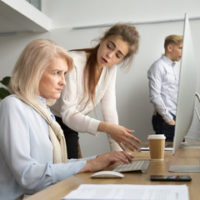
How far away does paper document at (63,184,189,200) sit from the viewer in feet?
2.33

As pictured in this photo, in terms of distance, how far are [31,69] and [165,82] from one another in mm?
2619

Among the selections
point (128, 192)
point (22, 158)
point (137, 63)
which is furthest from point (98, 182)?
point (137, 63)

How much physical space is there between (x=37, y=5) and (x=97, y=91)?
9.37 ft

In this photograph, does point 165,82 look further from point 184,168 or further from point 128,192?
point 128,192

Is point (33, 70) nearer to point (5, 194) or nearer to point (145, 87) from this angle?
point (5, 194)

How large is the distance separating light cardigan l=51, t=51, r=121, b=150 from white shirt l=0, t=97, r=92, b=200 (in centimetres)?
59

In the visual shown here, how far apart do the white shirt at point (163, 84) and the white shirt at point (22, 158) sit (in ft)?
8.29

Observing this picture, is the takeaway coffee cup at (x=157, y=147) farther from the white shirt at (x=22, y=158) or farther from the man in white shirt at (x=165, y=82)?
the man in white shirt at (x=165, y=82)

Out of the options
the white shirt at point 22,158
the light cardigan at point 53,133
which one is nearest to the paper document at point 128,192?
the white shirt at point 22,158

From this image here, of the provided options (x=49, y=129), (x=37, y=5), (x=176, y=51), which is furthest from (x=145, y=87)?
(x=49, y=129)

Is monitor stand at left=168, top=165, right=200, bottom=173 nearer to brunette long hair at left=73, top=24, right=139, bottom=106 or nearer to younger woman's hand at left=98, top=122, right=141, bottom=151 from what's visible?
younger woman's hand at left=98, top=122, right=141, bottom=151

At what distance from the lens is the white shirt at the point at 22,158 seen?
104cm

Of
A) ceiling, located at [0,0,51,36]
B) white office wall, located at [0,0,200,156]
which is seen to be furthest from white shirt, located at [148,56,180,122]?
ceiling, located at [0,0,51,36]

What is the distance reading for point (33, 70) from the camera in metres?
1.25
